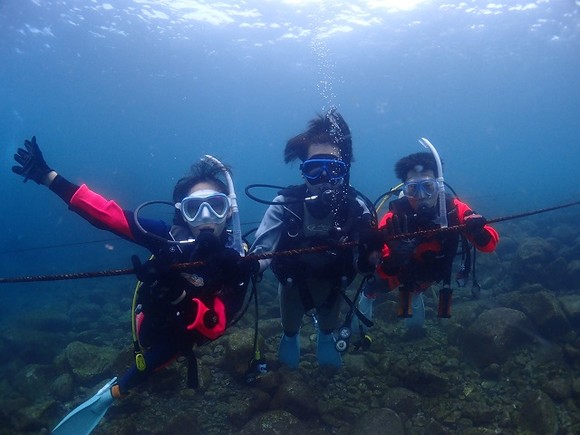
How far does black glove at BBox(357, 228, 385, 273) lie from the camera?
4129 mm

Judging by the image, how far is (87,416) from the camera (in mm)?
4668

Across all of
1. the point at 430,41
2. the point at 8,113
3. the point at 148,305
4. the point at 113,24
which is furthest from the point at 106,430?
the point at 8,113

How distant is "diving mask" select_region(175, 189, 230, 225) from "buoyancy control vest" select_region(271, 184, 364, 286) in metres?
0.92

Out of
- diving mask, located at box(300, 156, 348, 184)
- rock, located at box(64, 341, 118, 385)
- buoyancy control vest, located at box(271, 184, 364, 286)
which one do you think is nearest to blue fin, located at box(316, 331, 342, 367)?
buoyancy control vest, located at box(271, 184, 364, 286)

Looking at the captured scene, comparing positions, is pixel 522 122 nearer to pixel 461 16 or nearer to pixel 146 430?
pixel 461 16

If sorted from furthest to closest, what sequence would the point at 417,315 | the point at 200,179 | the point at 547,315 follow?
1. the point at 417,315
2. the point at 547,315
3. the point at 200,179

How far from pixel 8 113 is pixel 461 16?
64.8m

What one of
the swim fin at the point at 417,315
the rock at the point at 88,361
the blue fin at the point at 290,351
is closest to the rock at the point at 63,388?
the rock at the point at 88,361

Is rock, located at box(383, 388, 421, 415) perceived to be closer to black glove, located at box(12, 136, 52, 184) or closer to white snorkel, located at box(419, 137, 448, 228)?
white snorkel, located at box(419, 137, 448, 228)

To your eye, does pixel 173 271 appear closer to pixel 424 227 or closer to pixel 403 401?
A: pixel 424 227

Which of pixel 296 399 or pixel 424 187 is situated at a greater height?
pixel 424 187

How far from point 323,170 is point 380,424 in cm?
354

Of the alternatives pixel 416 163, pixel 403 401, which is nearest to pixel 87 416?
pixel 403 401

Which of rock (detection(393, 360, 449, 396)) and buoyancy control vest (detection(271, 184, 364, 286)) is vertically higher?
buoyancy control vest (detection(271, 184, 364, 286))
